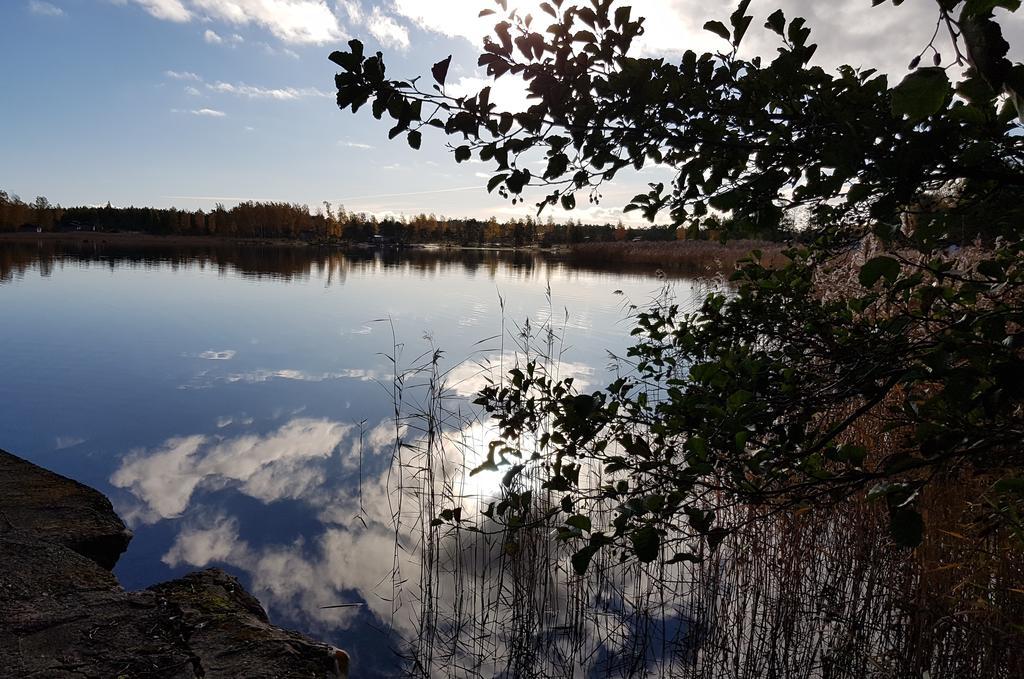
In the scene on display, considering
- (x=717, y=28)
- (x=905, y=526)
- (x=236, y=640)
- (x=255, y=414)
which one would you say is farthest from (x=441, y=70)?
(x=255, y=414)

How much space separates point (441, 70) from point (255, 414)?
7.87 m

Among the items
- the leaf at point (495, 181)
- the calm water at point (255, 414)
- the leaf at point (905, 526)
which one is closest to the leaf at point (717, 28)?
the leaf at point (495, 181)

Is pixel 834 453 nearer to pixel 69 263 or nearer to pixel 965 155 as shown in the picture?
pixel 965 155

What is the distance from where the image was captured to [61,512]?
415 cm

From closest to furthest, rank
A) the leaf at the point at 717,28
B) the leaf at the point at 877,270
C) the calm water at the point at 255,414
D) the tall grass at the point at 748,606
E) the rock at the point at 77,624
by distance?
the leaf at the point at 877,270
the leaf at the point at 717,28
the rock at the point at 77,624
the tall grass at the point at 748,606
the calm water at the point at 255,414

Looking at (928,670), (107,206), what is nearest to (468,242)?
(107,206)

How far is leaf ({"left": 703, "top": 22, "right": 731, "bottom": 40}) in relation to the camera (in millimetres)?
1754

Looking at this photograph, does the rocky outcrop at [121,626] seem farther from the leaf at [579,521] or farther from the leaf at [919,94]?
the leaf at [919,94]

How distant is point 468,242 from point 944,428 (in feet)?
358

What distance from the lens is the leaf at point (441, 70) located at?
1.67 metres

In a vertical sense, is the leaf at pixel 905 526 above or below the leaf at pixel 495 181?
below

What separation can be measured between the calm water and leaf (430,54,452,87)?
3.67 metres

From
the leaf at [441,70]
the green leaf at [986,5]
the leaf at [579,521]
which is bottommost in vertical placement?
the leaf at [579,521]

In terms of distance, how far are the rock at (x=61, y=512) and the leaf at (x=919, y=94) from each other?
473cm
